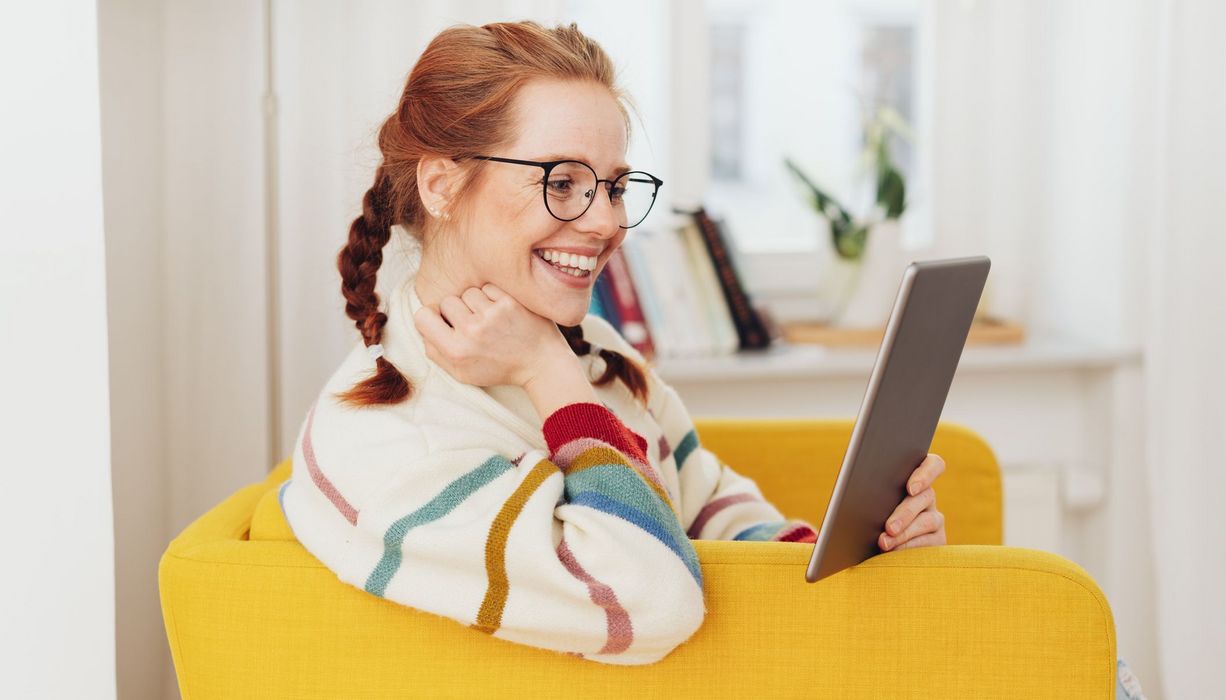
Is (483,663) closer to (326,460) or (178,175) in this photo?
(326,460)

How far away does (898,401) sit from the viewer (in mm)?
992

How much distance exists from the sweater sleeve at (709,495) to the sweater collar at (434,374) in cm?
30

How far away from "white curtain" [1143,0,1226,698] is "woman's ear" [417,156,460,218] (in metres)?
1.34

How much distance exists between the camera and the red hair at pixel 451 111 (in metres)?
1.16

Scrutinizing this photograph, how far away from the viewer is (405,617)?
1052 millimetres

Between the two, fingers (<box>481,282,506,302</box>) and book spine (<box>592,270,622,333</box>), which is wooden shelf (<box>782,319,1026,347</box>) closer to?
book spine (<box>592,270,622,333</box>)

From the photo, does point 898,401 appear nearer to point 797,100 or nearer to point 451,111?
point 451,111

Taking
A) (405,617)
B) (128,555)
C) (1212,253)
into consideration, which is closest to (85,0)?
(405,617)

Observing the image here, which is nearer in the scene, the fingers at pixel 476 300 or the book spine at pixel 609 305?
the fingers at pixel 476 300

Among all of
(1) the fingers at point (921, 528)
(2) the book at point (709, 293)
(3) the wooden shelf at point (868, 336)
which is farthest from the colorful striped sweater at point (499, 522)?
(3) the wooden shelf at point (868, 336)

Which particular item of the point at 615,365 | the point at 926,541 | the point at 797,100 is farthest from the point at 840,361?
the point at 926,541

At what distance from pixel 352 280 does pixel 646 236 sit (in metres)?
0.98

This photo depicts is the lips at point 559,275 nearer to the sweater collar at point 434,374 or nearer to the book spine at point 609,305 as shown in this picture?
the sweater collar at point 434,374

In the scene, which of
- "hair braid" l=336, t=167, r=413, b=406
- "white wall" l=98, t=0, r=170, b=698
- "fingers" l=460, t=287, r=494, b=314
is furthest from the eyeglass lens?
"white wall" l=98, t=0, r=170, b=698
